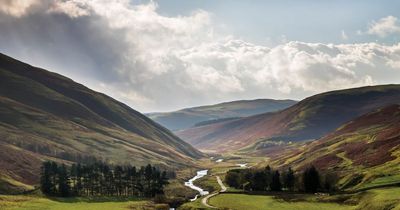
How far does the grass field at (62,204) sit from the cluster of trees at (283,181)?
126 feet

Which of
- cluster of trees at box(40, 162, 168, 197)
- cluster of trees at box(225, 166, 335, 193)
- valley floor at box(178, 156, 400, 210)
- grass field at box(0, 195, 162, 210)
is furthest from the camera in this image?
cluster of trees at box(40, 162, 168, 197)

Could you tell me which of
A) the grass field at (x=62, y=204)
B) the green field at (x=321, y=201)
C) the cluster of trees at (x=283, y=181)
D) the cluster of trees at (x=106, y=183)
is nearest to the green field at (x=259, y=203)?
the green field at (x=321, y=201)

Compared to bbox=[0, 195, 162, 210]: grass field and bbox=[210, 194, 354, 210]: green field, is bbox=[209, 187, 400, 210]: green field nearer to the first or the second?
bbox=[210, 194, 354, 210]: green field

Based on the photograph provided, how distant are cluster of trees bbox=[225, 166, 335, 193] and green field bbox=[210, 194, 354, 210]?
16945 millimetres

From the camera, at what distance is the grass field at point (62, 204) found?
10962cm

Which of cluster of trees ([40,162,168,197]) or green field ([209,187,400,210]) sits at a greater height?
cluster of trees ([40,162,168,197])

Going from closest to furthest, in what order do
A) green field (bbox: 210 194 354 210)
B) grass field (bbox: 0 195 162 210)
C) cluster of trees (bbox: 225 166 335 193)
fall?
green field (bbox: 210 194 354 210) < grass field (bbox: 0 195 162 210) < cluster of trees (bbox: 225 166 335 193)

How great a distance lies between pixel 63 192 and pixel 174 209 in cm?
4243

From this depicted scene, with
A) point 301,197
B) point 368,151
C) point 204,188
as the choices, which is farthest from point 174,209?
point 368,151

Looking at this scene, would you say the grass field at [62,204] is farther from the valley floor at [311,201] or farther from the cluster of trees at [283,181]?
the cluster of trees at [283,181]

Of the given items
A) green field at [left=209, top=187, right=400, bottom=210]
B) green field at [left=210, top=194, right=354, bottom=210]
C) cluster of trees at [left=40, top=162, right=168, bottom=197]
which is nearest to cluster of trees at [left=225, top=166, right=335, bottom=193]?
green field at [left=209, top=187, right=400, bottom=210]

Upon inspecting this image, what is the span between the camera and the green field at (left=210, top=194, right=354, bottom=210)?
98438mm

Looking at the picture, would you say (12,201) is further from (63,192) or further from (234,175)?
(234,175)

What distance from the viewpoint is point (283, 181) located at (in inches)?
5733
